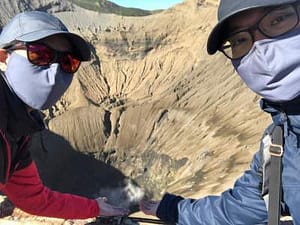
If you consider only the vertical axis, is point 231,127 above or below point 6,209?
below

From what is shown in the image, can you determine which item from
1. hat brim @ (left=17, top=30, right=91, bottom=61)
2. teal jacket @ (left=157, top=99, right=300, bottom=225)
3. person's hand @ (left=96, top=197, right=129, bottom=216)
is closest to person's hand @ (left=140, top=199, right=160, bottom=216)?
teal jacket @ (left=157, top=99, right=300, bottom=225)

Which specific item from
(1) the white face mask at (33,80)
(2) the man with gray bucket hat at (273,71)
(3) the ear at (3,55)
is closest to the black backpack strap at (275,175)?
(2) the man with gray bucket hat at (273,71)

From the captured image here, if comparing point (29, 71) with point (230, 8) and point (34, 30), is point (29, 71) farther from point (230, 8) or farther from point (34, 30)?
point (230, 8)

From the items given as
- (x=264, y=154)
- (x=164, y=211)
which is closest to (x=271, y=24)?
(x=264, y=154)

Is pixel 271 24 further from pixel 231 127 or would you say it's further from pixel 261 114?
pixel 231 127

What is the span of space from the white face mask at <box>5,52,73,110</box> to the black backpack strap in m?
1.23

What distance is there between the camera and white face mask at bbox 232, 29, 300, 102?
227cm

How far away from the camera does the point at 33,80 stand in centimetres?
303

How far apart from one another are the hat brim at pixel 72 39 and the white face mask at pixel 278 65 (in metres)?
1.02

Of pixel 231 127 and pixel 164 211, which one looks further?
pixel 231 127

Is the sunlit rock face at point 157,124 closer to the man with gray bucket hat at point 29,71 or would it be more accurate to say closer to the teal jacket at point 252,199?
the teal jacket at point 252,199

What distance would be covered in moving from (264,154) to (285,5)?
0.60 meters

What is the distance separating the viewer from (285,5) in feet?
7.37

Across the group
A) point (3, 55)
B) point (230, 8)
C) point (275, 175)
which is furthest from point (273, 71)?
point (3, 55)
